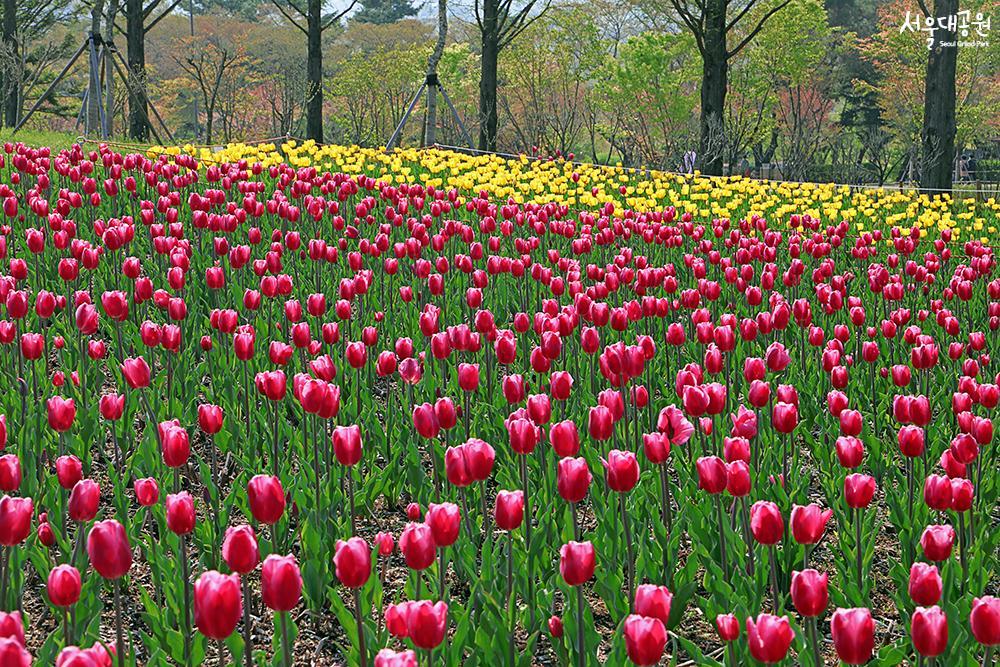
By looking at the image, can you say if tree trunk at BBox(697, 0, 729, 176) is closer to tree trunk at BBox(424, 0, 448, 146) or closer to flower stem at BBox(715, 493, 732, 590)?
tree trunk at BBox(424, 0, 448, 146)

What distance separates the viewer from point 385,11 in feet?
285

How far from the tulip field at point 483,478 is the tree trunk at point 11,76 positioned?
71.8 ft

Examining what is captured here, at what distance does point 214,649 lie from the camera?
3096 mm

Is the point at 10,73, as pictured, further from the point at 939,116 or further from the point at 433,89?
the point at 939,116

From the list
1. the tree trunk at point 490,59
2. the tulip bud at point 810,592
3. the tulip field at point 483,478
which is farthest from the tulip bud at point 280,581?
the tree trunk at point 490,59

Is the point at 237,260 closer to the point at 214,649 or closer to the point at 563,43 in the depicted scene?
the point at 214,649

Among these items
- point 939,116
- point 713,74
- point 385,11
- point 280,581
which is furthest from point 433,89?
point 385,11

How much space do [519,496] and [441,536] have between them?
0.20 metres

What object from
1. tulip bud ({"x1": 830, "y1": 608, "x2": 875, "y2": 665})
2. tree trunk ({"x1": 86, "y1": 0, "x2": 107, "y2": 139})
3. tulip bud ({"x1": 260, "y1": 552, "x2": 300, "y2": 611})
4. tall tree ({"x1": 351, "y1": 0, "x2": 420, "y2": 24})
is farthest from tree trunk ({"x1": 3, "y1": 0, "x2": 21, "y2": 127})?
tall tree ({"x1": 351, "y1": 0, "x2": 420, "y2": 24})

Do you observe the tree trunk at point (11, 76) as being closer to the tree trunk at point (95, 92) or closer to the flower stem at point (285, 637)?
the tree trunk at point (95, 92)

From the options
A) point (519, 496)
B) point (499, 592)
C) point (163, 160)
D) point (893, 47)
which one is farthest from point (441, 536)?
point (893, 47)

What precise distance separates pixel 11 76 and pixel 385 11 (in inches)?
2429

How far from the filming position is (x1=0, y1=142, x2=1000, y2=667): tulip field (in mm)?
2414

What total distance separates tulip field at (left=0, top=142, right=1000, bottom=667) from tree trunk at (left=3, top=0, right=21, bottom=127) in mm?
21877
